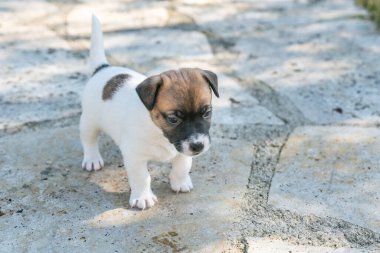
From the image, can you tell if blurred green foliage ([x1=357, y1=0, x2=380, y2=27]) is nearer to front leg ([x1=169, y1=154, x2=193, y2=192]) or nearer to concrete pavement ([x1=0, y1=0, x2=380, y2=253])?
concrete pavement ([x1=0, y1=0, x2=380, y2=253])

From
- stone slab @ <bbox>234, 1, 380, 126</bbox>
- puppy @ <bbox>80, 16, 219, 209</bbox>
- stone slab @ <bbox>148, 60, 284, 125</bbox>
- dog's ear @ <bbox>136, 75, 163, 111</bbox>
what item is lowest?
stone slab @ <bbox>148, 60, 284, 125</bbox>

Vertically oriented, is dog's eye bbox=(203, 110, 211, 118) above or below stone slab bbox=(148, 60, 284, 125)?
above

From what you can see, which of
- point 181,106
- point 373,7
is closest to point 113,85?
point 181,106

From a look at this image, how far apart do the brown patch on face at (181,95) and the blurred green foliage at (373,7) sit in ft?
9.25

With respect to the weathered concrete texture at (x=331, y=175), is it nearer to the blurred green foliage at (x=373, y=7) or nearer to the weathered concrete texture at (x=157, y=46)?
the weathered concrete texture at (x=157, y=46)

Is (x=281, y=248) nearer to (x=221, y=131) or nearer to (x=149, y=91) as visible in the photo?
(x=149, y=91)

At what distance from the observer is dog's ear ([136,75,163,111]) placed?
2.98 m

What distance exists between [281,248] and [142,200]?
2.50ft

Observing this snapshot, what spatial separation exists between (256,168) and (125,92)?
2.82ft

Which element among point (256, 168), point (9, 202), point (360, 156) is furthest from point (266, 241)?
point (9, 202)

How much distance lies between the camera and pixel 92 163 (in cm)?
356

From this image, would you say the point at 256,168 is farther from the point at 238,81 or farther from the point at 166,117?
the point at 238,81

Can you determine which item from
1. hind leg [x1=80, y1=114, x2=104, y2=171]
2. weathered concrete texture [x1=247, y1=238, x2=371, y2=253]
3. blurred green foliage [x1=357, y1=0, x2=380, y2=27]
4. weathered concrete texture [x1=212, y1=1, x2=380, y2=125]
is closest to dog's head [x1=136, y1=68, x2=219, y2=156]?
weathered concrete texture [x1=247, y1=238, x2=371, y2=253]

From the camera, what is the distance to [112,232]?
2994mm
